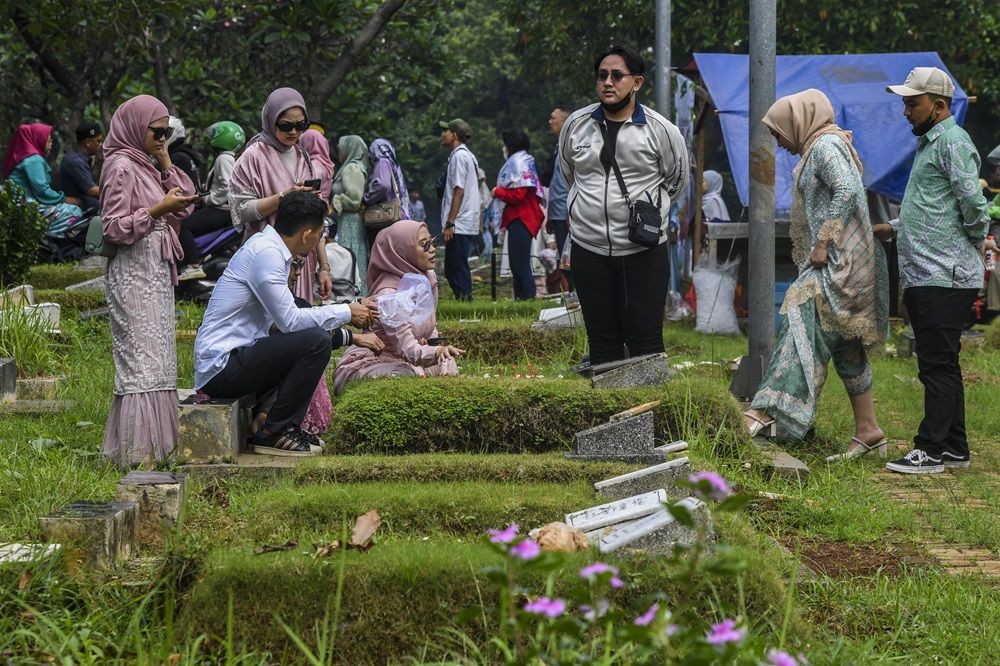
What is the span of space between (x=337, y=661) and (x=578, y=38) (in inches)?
756

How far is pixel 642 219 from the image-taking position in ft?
22.3

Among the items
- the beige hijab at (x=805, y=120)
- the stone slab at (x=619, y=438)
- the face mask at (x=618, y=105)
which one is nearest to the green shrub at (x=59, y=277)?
the face mask at (x=618, y=105)

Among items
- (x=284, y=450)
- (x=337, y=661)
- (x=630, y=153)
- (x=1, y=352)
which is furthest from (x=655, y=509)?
(x=1, y=352)

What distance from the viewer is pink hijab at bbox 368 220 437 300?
23.8ft

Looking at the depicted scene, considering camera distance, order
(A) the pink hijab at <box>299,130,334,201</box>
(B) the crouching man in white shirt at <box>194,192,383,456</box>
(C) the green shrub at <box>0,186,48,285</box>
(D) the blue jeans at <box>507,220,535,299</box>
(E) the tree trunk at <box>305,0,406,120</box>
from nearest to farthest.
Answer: (B) the crouching man in white shirt at <box>194,192,383,456</box>
(A) the pink hijab at <box>299,130,334,201</box>
(C) the green shrub at <box>0,186,48,285</box>
(D) the blue jeans at <box>507,220,535,299</box>
(E) the tree trunk at <box>305,0,406,120</box>

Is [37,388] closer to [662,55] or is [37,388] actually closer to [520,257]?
[520,257]

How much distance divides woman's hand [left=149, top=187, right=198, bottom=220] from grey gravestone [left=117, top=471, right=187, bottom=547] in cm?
178

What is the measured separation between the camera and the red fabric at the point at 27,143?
13.1 metres

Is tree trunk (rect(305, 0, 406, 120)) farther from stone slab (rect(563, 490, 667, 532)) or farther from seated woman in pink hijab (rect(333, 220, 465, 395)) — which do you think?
stone slab (rect(563, 490, 667, 532))

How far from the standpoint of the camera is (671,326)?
12891 millimetres

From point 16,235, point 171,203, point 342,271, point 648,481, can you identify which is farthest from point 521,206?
point 648,481

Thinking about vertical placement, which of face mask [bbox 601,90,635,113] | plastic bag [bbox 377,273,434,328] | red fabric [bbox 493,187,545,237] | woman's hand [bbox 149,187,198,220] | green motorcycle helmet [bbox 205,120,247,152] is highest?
green motorcycle helmet [bbox 205,120,247,152]

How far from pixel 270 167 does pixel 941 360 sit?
11.8 feet

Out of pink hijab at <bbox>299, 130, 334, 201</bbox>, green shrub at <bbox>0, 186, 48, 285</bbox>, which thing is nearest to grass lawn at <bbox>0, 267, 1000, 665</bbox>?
pink hijab at <bbox>299, 130, 334, 201</bbox>
